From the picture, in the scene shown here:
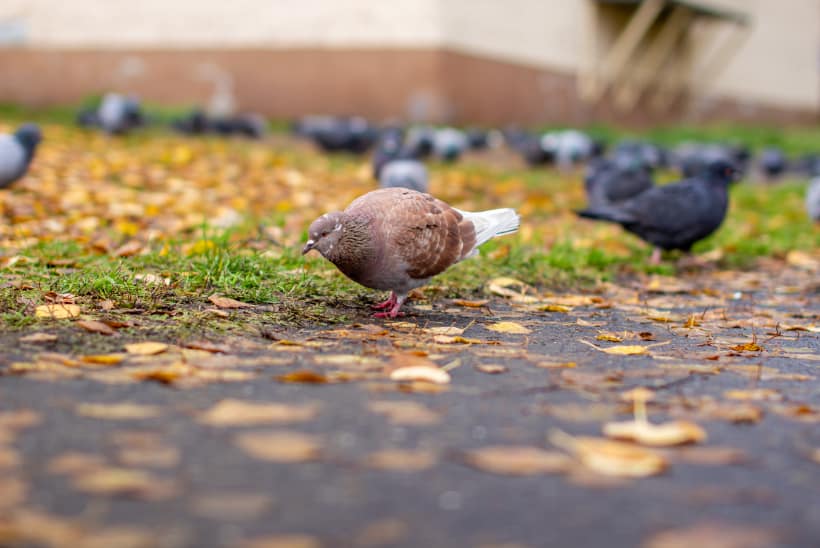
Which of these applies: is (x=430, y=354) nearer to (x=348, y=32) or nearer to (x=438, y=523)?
(x=438, y=523)

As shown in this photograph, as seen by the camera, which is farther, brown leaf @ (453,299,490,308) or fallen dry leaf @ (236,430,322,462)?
brown leaf @ (453,299,490,308)

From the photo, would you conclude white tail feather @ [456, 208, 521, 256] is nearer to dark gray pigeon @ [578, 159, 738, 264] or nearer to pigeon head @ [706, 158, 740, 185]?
dark gray pigeon @ [578, 159, 738, 264]

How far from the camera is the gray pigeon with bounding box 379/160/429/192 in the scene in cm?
678

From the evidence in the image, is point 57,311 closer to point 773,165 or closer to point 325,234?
point 325,234

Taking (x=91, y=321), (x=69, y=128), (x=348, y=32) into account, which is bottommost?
(x=91, y=321)

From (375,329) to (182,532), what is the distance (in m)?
1.76

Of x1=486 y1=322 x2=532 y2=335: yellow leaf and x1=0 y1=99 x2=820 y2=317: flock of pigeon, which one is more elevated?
x1=0 y1=99 x2=820 y2=317: flock of pigeon

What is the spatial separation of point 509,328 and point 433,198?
0.65 m

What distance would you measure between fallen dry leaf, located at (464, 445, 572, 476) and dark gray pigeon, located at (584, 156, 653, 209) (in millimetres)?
5213

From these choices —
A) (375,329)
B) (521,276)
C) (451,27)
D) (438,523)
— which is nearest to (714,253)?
(521,276)

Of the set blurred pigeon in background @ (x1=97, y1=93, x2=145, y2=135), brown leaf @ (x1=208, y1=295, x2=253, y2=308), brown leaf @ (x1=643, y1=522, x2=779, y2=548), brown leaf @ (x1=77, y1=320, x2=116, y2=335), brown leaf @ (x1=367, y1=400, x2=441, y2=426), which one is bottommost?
brown leaf @ (x1=643, y1=522, x2=779, y2=548)

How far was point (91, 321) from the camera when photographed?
2893mm

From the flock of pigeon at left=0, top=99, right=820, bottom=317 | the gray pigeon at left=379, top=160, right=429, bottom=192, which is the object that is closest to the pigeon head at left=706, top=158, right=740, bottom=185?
the flock of pigeon at left=0, top=99, right=820, bottom=317

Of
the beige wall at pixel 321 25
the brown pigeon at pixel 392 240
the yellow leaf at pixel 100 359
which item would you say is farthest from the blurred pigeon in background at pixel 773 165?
the yellow leaf at pixel 100 359
